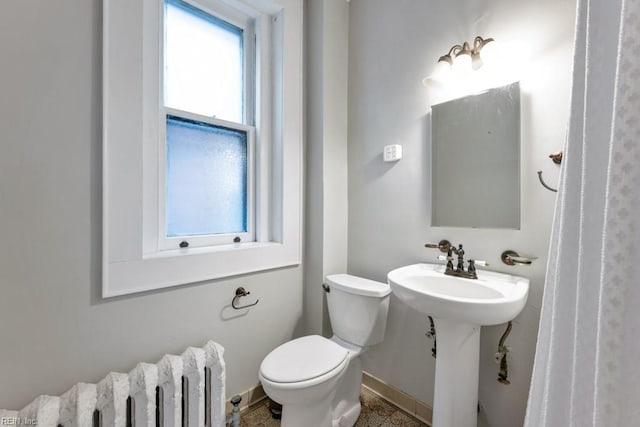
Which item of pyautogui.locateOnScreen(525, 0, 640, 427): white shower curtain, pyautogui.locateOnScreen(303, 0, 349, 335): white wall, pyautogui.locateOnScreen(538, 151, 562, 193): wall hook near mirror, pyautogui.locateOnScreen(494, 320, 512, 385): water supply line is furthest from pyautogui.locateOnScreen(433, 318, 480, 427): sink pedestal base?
pyautogui.locateOnScreen(303, 0, 349, 335): white wall

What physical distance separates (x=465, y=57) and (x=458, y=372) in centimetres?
137

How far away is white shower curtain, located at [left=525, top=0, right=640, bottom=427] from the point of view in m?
0.38

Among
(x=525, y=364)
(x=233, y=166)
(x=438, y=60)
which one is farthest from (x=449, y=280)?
(x=233, y=166)

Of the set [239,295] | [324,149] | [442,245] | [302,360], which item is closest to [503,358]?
[442,245]

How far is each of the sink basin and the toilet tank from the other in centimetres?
24

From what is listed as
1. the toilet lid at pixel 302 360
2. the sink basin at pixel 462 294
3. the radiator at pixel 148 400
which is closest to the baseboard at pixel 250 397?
the radiator at pixel 148 400

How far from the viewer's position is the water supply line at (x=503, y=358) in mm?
1075

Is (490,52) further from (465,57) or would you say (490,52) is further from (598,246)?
(598,246)

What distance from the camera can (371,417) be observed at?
1384 millimetres

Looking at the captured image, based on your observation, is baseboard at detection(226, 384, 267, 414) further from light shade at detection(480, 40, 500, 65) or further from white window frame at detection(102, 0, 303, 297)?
light shade at detection(480, 40, 500, 65)

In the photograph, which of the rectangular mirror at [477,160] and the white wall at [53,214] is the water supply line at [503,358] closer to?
the rectangular mirror at [477,160]

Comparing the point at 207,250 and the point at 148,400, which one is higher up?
the point at 207,250

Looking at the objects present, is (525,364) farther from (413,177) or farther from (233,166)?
(233,166)

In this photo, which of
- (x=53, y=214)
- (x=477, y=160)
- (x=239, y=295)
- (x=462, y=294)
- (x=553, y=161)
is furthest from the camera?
(x=239, y=295)
